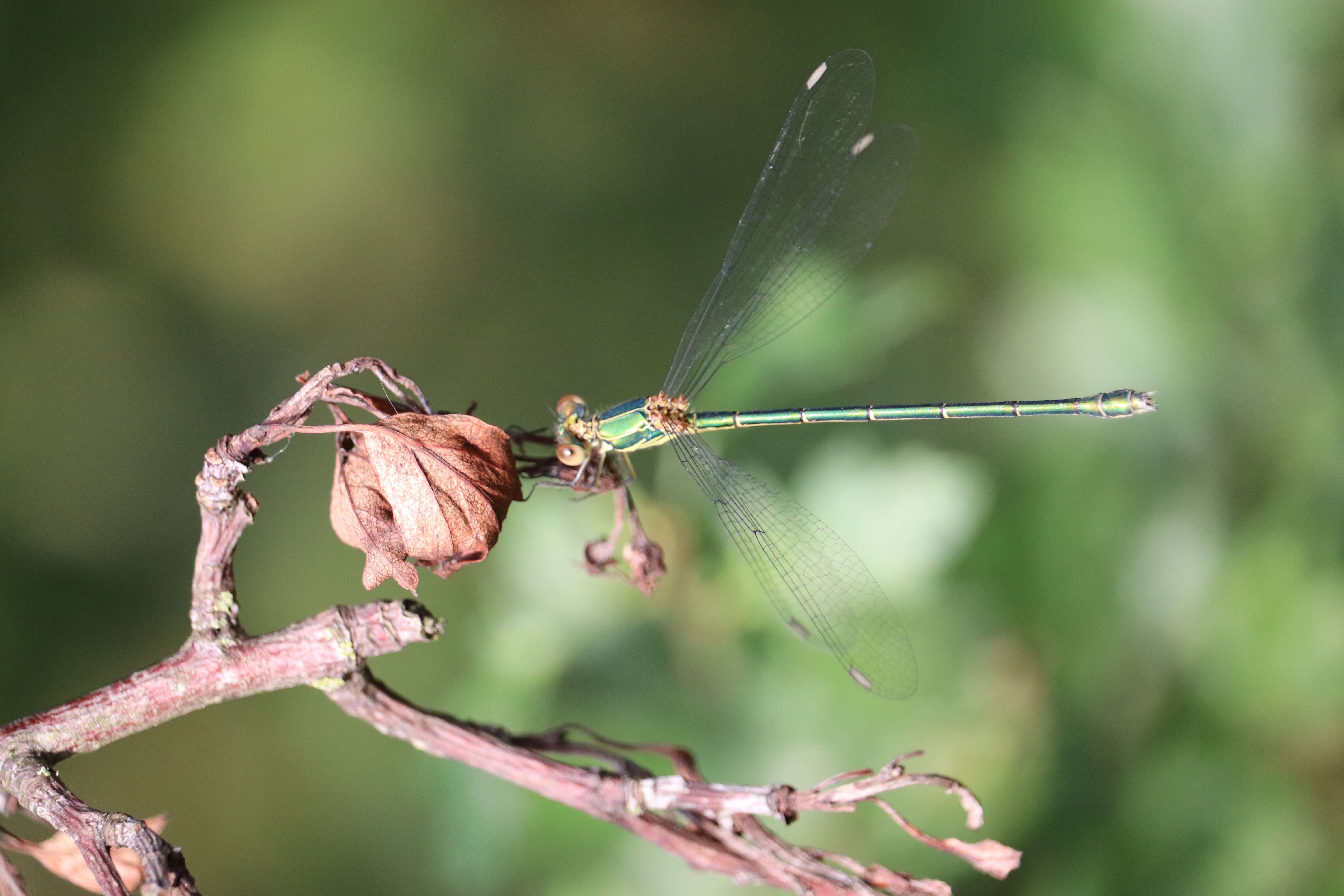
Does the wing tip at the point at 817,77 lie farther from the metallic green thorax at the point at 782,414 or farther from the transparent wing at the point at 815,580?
the transparent wing at the point at 815,580

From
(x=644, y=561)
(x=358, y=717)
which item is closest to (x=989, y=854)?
(x=644, y=561)

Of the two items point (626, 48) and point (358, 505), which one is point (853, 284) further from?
point (358, 505)

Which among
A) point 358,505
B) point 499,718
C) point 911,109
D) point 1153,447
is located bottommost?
point 358,505

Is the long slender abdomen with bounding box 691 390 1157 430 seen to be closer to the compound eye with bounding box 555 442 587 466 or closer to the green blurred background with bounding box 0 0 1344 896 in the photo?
the green blurred background with bounding box 0 0 1344 896

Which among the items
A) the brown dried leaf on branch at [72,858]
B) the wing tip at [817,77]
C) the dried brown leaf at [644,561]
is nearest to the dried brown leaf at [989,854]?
the dried brown leaf at [644,561]

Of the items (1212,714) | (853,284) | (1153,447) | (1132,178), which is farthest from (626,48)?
(1212,714)

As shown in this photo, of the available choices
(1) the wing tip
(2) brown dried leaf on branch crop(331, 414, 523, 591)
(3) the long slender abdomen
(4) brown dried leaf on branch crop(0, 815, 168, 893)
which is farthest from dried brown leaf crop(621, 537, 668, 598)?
(1) the wing tip

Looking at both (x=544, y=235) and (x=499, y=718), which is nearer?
(x=499, y=718)
